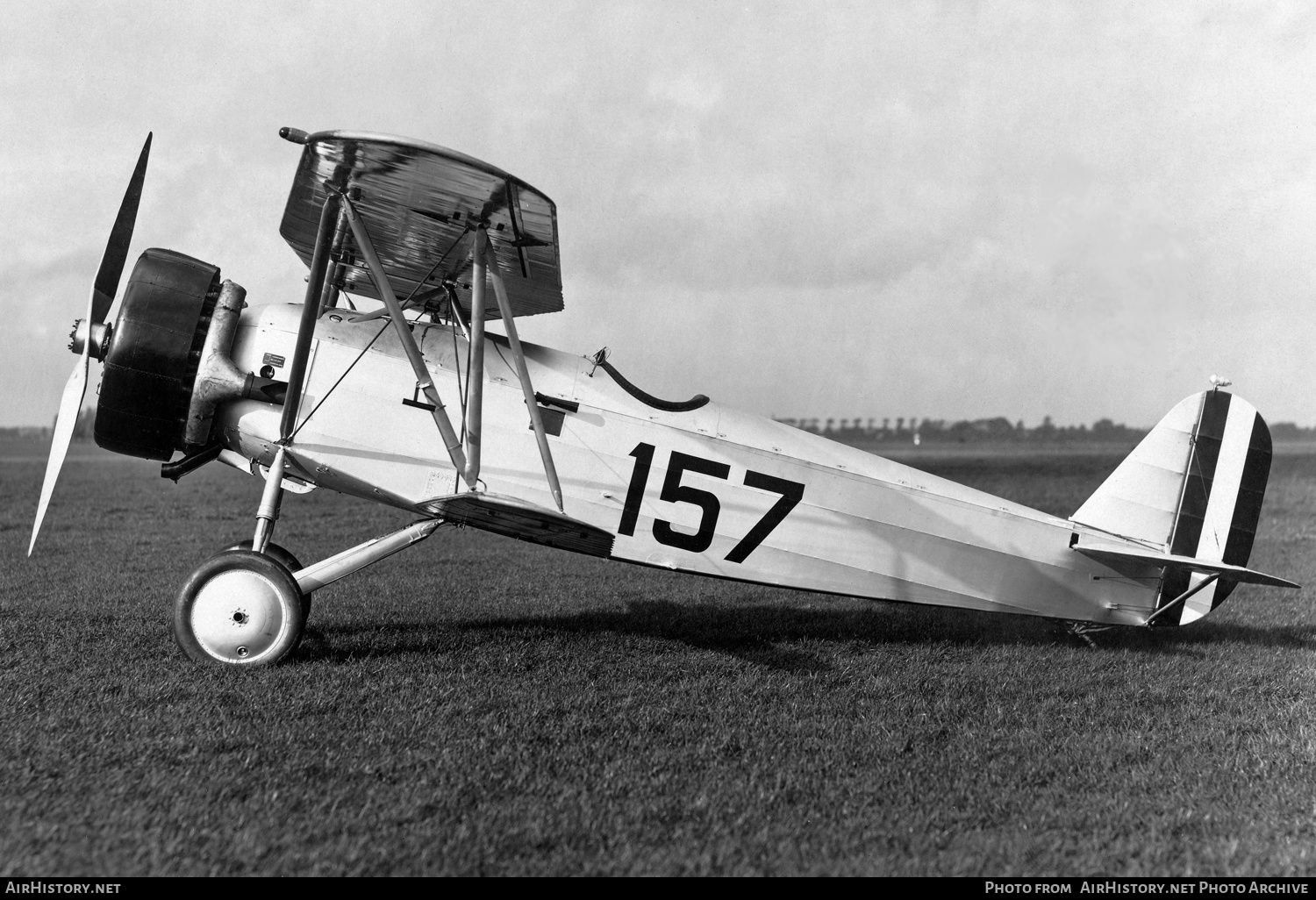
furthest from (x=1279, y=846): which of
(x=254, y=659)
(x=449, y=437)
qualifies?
(x=254, y=659)

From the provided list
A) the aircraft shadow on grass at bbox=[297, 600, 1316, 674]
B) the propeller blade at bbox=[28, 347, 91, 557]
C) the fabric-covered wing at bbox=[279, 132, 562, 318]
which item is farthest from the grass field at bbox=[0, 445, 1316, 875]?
the fabric-covered wing at bbox=[279, 132, 562, 318]

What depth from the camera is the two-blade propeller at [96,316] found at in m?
5.64

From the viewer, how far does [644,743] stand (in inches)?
168

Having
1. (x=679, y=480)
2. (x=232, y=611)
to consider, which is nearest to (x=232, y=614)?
(x=232, y=611)

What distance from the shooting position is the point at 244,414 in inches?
225

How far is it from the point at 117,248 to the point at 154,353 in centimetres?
94

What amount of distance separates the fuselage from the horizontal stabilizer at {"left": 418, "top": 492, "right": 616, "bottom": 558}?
32 centimetres

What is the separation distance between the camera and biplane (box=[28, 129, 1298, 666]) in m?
5.14

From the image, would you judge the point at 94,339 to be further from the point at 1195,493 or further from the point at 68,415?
the point at 1195,493

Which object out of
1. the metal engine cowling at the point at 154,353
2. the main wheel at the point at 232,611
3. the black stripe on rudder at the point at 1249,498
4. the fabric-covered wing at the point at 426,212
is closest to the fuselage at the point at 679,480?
the metal engine cowling at the point at 154,353

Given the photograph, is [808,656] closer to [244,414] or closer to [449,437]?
[449,437]

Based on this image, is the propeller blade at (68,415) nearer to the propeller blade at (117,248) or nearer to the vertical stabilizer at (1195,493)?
the propeller blade at (117,248)

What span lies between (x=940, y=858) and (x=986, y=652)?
11.6 ft

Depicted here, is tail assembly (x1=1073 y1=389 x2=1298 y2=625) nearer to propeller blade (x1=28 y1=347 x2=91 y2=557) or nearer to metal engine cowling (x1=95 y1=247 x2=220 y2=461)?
metal engine cowling (x1=95 y1=247 x2=220 y2=461)
